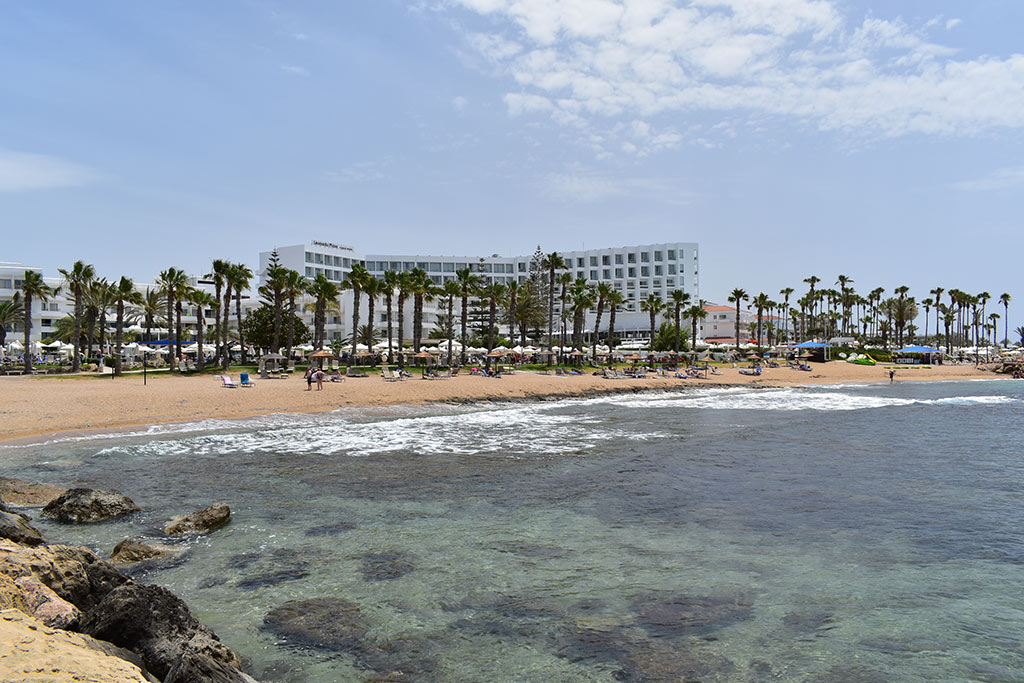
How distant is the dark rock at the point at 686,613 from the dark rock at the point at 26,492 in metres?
11.9

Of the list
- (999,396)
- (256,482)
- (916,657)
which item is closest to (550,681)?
(916,657)

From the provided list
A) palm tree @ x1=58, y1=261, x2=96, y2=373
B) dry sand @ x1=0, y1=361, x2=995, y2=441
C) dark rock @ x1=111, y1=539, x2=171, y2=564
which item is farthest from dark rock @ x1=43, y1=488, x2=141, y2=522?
palm tree @ x1=58, y1=261, x2=96, y2=373

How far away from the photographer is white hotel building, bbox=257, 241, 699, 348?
360 feet

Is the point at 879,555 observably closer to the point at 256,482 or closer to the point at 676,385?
the point at 256,482

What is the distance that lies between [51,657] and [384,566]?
5.15 meters

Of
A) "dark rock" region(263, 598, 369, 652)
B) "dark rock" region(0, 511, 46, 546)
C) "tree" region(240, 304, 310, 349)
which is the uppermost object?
"tree" region(240, 304, 310, 349)

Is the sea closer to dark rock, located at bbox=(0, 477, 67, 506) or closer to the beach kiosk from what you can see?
dark rock, located at bbox=(0, 477, 67, 506)

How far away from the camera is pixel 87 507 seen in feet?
38.0

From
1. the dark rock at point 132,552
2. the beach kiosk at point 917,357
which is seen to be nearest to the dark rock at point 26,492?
the dark rock at point 132,552

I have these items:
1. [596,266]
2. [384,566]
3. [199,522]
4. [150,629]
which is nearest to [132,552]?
[199,522]

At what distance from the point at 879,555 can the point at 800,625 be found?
3.34 meters

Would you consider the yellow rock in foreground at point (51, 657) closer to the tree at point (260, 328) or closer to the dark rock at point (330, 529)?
the dark rock at point (330, 529)

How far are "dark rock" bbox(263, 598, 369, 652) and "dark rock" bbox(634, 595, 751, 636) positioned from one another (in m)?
3.29

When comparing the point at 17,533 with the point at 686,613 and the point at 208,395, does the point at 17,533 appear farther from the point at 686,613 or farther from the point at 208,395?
the point at 208,395
